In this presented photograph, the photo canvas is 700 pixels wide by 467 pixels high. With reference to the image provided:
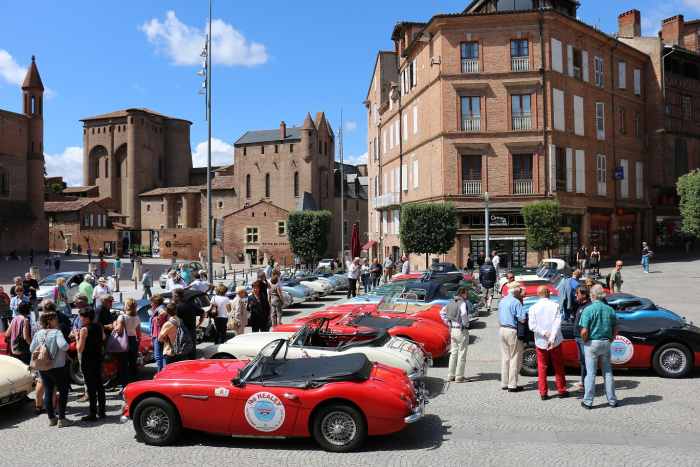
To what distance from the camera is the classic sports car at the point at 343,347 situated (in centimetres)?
915

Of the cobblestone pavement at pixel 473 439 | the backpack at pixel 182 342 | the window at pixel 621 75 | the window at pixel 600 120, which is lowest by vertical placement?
the cobblestone pavement at pixel 473 439

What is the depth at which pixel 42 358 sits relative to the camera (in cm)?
777

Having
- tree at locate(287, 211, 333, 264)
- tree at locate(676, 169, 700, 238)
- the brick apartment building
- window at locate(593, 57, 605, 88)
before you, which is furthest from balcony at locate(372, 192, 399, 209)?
tree at locate(676, 169, 700, 238)

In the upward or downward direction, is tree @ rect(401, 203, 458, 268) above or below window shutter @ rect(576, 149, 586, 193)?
below

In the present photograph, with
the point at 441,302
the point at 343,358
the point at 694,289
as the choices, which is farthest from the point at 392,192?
the point at 343,358

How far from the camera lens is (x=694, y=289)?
909 inches

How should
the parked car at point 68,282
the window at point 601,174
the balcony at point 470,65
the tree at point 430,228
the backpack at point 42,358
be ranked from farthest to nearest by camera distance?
1. the window at point 601,174
2. the balcony at point 470,65
3. the tree at point 430,228
4. the parked car at point 68,282
5. the backpack at point 42,358

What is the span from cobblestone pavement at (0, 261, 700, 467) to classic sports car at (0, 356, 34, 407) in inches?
13.0

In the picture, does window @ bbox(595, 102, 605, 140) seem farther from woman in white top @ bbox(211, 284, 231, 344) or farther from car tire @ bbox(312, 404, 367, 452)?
car tire @ bbox(312, 404, 367, 452)

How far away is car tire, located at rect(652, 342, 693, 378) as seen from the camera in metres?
9.94

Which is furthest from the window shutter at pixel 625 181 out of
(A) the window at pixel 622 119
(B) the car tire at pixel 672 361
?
(B) the car tire at pixel 672 361

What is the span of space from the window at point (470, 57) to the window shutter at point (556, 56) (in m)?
4.30

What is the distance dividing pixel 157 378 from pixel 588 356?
5.90 meters

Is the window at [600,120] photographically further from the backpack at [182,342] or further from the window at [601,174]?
the backpack at [182,342]
